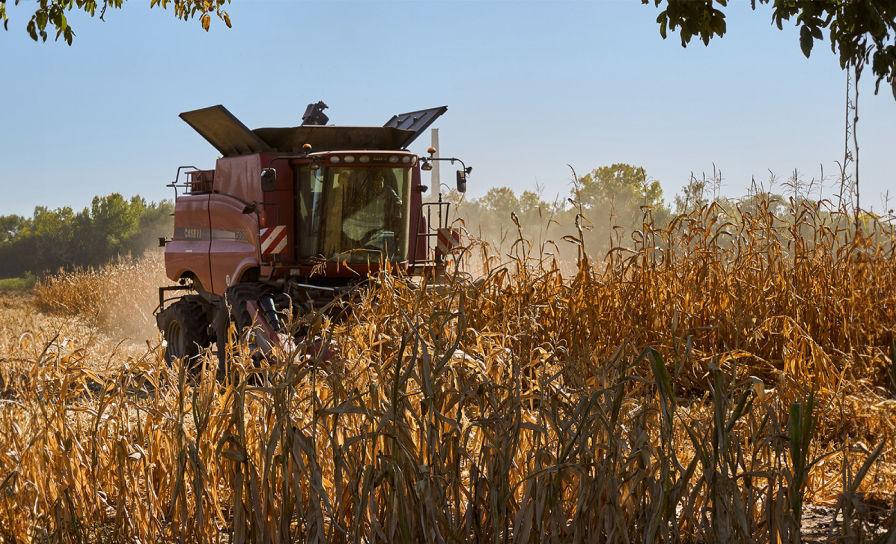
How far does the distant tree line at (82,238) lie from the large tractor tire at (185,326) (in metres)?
23.0

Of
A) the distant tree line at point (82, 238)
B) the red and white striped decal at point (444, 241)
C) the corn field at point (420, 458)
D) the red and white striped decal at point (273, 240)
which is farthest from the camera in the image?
the distant tree line at point (82, 238)

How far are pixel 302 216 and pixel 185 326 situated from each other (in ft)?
6.33

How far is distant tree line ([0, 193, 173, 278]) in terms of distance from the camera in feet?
110

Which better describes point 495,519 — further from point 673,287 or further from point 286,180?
point 286,180

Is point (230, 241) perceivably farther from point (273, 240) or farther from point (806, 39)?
point (806, 39)

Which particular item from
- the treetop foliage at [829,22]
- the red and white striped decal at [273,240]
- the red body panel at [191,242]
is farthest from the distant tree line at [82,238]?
the treetop foliage at [829,22]

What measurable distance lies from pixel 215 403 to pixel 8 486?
2.55 feet

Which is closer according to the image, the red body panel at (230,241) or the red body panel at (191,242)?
the red body panel at (230,241)

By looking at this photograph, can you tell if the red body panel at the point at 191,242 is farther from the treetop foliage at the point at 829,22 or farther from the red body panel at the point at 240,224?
the treetop foliage at the point at 829,22

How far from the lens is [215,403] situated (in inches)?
157

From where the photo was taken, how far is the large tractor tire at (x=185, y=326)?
10.3 meters

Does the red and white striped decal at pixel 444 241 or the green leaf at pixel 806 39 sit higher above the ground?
the green leaf at pixel 806 39

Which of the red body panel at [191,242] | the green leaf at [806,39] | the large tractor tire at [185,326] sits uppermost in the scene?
the green leaf at [806,39]

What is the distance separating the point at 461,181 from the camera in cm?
902
